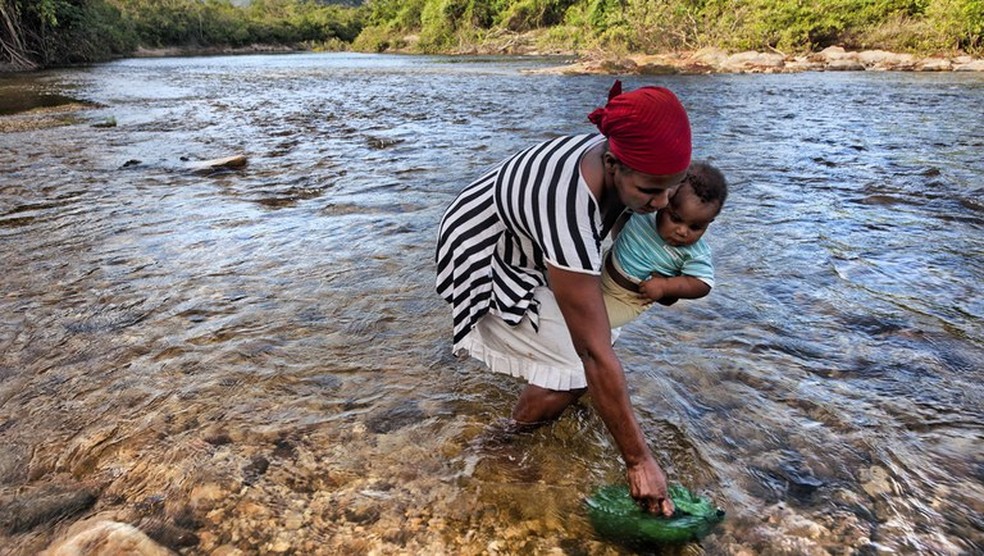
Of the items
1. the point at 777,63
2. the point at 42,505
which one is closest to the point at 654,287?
the point at 42,505

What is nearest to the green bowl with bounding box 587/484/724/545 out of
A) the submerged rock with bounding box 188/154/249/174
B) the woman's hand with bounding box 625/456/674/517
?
the woman's hand with bounding box 625/456/674/517

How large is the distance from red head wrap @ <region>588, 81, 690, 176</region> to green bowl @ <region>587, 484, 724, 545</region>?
3.47 feet

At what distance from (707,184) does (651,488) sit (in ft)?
3.37

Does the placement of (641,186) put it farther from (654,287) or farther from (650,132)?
(654,287)

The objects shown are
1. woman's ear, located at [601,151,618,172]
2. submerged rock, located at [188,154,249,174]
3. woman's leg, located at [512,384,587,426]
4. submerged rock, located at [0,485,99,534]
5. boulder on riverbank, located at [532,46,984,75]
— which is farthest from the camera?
boulder on riverbank, located at [532,46,984,75]

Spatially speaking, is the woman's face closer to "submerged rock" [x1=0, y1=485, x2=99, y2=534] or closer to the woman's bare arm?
the woman's bare arm

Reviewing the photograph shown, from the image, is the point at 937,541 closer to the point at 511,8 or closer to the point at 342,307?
the point at 342,307

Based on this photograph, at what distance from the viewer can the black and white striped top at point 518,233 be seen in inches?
70.7

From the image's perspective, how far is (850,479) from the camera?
2211mm

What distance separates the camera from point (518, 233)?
2.03 meters

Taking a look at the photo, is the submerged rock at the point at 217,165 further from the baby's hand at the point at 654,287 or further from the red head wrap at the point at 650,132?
the red head wrap at the point at 650,132

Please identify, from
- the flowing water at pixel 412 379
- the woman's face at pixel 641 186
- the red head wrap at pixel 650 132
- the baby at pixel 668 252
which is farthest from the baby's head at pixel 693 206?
the flowing water at pixel 412 379

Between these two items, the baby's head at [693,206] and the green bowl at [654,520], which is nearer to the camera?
the green bowl at [654,520]

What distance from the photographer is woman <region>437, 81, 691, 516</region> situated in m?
1.68
